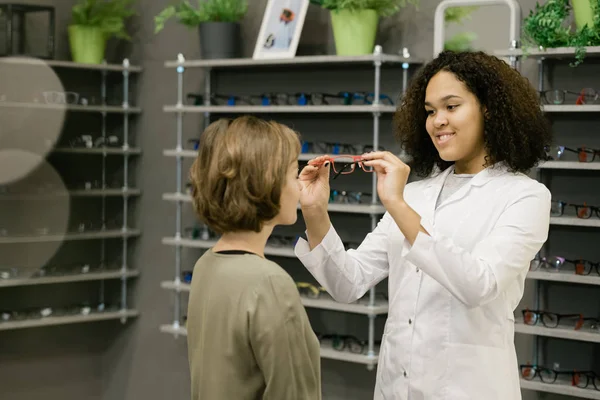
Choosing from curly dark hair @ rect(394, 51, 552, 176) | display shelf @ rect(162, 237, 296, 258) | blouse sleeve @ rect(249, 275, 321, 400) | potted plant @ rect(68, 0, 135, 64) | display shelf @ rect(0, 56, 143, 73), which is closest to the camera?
blouse sleeve @ rect(249, 275, 321, 400)

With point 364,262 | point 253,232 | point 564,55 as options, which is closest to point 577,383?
point 564,55

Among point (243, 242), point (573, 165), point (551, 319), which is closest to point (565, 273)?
point (551, 319)

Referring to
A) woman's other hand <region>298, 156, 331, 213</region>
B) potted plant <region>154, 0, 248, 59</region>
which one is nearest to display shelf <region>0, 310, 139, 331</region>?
potted plant <region>154, 0, 248, 59</region>

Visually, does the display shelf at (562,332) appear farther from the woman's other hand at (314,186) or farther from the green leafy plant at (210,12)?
the green leafy plant at (210,12)

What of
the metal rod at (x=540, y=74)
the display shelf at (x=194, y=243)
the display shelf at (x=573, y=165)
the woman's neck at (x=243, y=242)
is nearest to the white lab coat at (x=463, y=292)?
the woman's neck at (x=243, y=242)

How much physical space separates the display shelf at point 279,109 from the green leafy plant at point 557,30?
731 mm

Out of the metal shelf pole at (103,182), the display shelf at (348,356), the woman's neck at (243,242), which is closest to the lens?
the woman's neck at (243,242)

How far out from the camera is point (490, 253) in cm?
204

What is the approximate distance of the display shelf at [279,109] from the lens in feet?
13.0

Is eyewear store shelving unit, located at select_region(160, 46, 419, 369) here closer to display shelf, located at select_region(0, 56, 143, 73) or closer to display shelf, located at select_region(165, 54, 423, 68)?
display shelf, located at select_region(165, 54, 423, 68)

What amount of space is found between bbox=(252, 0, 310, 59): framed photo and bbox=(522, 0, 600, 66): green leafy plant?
3.81 ft

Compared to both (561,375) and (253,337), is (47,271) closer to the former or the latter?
(561,375)

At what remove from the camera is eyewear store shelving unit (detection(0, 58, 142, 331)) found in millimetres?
4680

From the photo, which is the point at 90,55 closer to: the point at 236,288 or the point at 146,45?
the point at 146,45
